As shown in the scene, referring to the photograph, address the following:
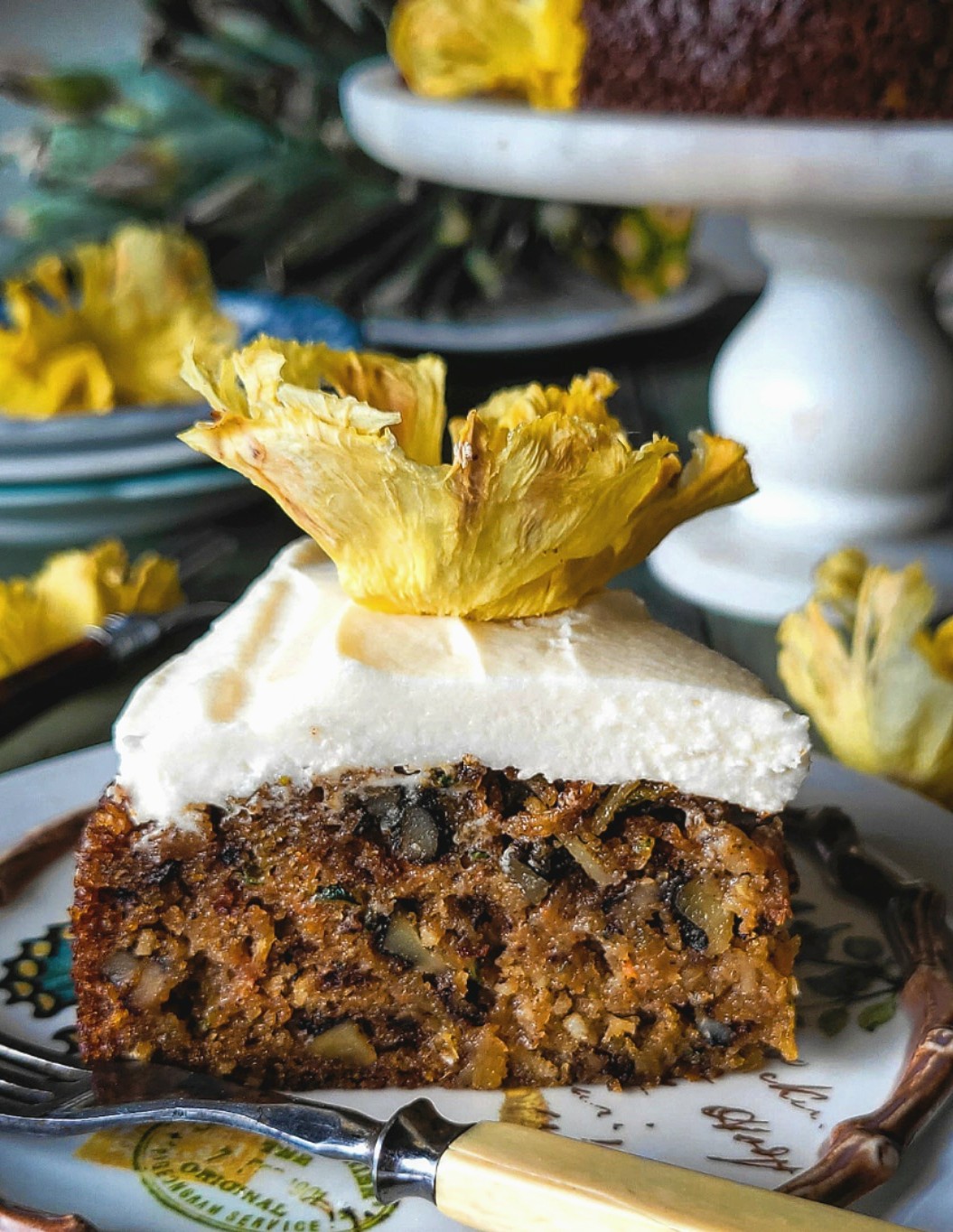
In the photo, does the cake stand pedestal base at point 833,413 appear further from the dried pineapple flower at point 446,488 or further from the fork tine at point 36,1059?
the fork tine at point 36,1059

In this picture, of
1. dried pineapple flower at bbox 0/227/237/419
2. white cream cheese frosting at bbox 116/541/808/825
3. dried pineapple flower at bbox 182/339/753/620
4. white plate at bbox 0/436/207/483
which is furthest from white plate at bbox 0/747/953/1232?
dried pineapple flower at bbox 0/227/237/419

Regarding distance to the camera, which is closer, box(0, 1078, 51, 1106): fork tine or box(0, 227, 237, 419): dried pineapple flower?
box(0, 1078, 51, 1106): fork tine

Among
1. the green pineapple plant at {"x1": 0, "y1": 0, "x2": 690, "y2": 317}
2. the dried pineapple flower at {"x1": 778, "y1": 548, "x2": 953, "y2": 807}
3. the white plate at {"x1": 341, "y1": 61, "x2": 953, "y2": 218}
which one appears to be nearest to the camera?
the dried pineapple flower at {"x1": 778, "y1": 548, "x2": 953, "y2": 807}

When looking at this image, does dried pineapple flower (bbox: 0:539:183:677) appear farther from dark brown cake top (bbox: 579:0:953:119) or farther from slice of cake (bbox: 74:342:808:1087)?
dark brown cake top (bbox: 579:0:953:119)

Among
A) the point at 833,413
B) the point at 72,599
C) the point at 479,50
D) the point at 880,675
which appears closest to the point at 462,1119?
the point at 880,675

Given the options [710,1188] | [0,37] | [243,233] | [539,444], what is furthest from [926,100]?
[0,37]

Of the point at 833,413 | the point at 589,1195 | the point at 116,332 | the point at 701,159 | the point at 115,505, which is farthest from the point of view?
the point at 116,332

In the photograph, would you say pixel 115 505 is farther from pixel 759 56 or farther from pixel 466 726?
pixel 466 726
